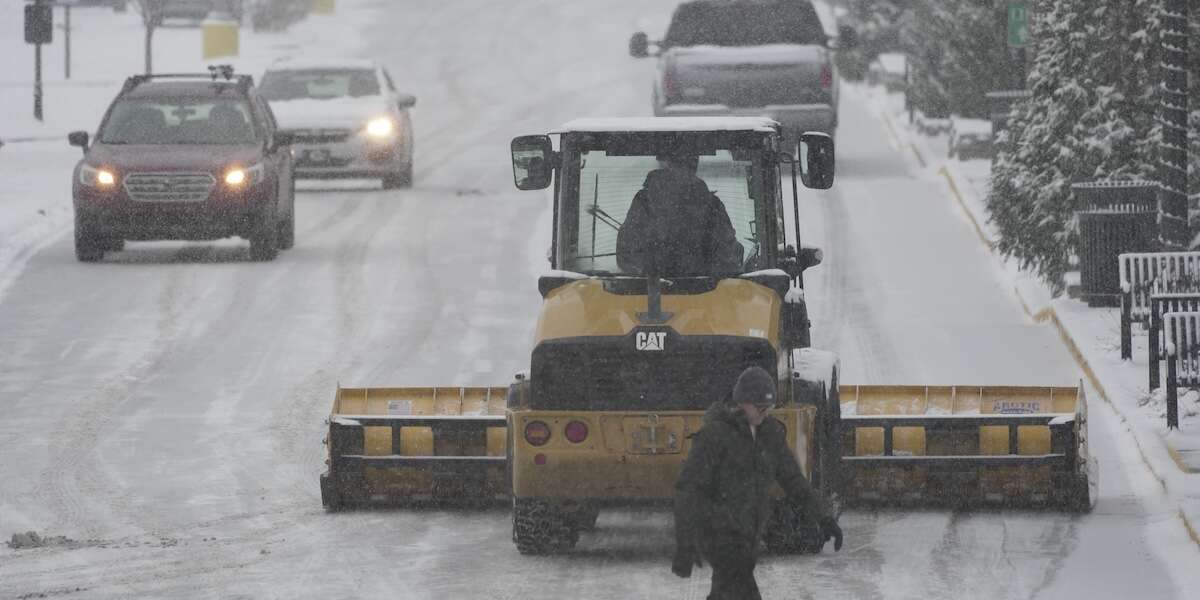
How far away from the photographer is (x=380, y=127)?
3066 centimetres

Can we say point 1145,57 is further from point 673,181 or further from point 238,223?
point 673,181

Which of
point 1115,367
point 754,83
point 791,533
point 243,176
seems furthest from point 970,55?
point 791,533

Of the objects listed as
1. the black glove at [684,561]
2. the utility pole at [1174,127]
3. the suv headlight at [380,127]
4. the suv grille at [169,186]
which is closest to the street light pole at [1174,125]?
the utility pole at [1174,127]

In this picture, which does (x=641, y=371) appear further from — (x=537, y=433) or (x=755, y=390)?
(x=755, y=390)

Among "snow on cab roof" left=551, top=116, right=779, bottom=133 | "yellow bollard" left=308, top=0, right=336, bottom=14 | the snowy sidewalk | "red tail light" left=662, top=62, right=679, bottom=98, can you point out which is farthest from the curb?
"yellow bollard" left=308, top=0, right=336, bottom=14

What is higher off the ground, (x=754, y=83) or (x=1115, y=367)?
(x=754, y=83)

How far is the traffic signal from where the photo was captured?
4278 centimetres

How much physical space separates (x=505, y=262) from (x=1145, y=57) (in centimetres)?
688

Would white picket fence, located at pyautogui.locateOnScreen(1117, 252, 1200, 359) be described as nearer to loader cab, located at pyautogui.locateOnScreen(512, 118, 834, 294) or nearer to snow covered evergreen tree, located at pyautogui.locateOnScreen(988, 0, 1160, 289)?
snow covered evergreen tree, located at pyautogui.locateOnScreen(988, 0, 1160, 289)

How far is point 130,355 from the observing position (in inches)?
760

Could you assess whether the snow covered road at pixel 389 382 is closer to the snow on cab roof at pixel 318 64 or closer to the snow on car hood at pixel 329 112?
the snow on car hood at pixel 329 112

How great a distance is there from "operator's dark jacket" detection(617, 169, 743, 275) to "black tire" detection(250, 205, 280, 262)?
1277 centimetres

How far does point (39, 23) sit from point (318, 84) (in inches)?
451

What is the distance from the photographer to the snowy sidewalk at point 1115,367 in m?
13.9
